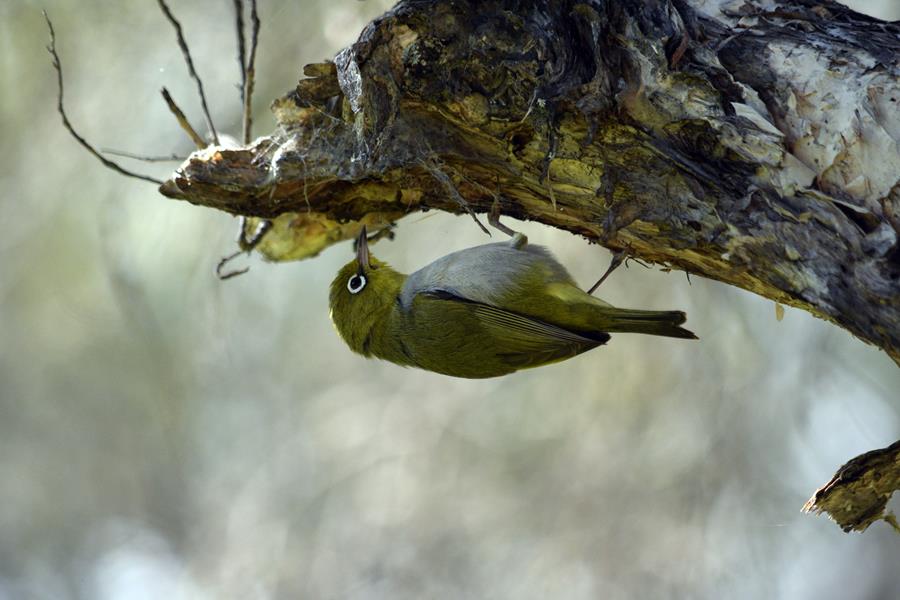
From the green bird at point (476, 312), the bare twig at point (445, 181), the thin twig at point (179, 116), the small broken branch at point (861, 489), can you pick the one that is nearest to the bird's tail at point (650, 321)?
the green bird at point (476, 312)

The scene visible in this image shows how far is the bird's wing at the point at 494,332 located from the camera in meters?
4.07

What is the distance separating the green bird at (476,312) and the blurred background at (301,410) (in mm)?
2249

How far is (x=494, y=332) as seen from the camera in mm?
4172

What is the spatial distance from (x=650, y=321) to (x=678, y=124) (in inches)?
39.8

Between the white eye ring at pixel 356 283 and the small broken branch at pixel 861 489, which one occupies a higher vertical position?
the white eye ring at pixel 356 283

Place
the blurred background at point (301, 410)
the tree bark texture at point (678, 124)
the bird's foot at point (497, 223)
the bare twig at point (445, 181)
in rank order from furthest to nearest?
the blurred background at point (301, 410) < the bird's foot at point (497, 223) < the bare twig at point (445, 181) < the tree bark texture at point (678, 124)

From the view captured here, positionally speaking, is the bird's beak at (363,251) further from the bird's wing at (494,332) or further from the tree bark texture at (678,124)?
the tree bark texture at (678,124)

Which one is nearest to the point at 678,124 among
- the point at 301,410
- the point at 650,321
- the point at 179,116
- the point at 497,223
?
the point at 650,321

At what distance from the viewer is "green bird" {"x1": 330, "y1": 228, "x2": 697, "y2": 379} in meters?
4.05

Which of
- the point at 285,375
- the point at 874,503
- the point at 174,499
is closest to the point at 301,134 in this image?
the point at 874,503

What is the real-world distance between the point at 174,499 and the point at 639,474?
12.8 feet

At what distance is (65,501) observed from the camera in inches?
300

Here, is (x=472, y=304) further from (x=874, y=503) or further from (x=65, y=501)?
(x=65, y=501)

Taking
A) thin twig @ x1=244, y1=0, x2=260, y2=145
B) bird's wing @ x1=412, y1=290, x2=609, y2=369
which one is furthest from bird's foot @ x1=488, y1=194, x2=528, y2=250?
thin twig @ x1=244, y1=0, x2=260, y2=145
